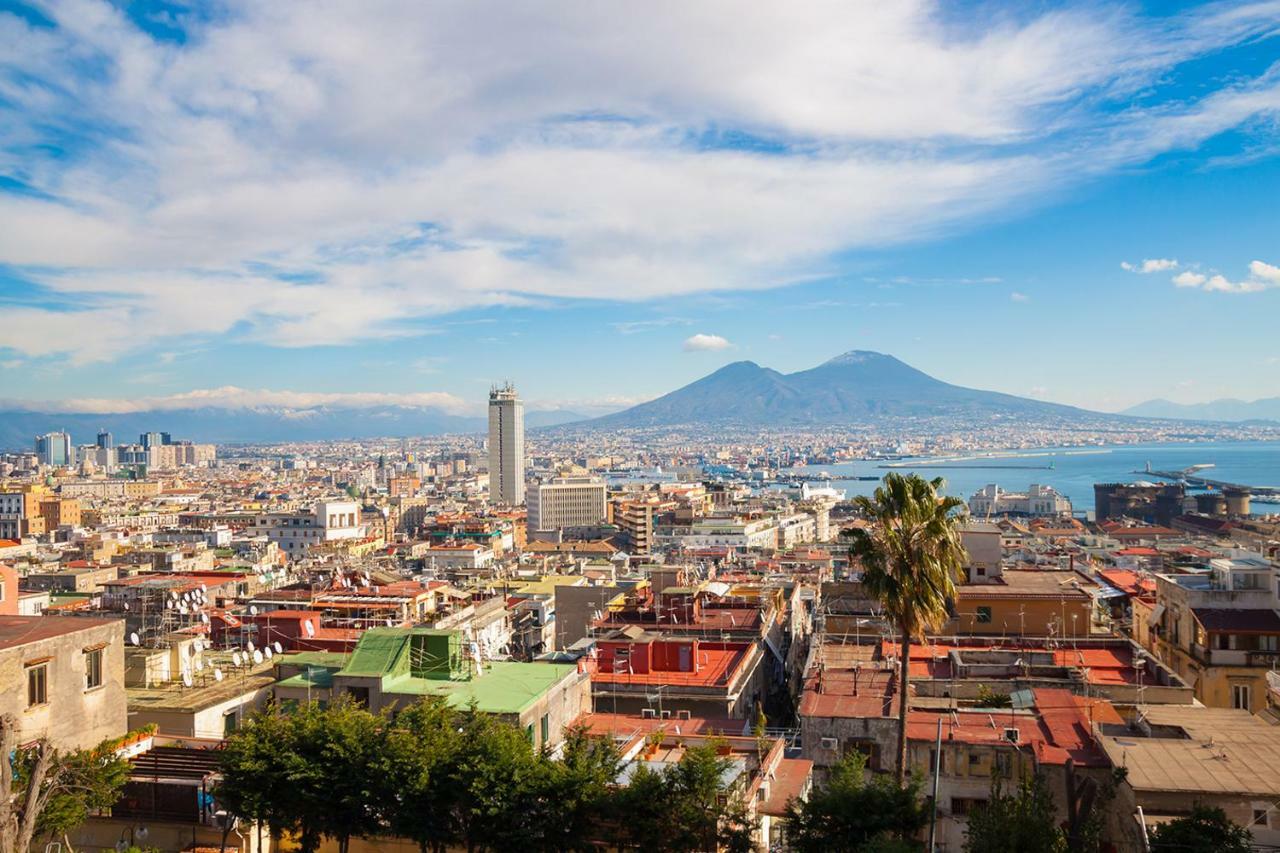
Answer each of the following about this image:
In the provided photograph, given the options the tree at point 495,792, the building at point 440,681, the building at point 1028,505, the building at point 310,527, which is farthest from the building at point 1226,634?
the building at point 1028,505

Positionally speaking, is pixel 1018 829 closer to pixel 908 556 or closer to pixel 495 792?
pixel 908 556

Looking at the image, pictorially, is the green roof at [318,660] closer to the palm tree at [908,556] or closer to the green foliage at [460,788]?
the green foliage at [460,788]

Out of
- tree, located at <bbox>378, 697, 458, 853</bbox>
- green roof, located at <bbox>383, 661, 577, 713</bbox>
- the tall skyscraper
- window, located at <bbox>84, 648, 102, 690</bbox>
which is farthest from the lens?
the tall skyscraper

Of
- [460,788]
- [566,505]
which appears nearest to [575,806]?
[460,788]

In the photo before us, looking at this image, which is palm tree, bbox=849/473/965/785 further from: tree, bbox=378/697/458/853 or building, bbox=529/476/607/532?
building, bbox=529/476/607/532

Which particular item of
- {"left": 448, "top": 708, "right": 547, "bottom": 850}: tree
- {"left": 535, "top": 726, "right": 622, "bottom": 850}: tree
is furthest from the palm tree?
{"left": 448, "top": 708, "right": 547, "bottom": 850}: tree

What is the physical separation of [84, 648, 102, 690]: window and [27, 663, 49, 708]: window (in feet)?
2.14

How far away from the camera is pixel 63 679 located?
1261cm

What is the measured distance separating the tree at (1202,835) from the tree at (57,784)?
11.1 m

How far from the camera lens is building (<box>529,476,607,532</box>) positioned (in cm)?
12669

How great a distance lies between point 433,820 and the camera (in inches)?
439

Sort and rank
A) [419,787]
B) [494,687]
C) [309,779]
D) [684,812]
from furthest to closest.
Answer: [494,687] < [309,779] < [419,787] < [684,812]

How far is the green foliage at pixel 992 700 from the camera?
1700 cm

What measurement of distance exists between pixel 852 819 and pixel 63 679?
32.0 feet
